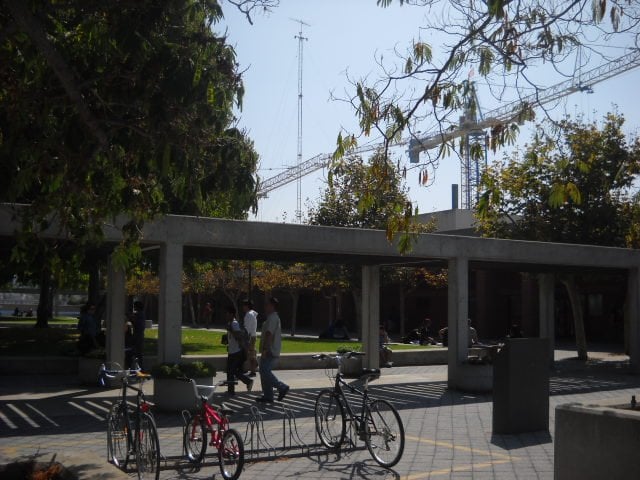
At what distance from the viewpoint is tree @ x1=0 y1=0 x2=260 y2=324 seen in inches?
365

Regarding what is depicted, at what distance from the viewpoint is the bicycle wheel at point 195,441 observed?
8711mm

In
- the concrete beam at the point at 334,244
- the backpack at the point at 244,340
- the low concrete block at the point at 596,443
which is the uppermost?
the concrete beam at the point at 334,244

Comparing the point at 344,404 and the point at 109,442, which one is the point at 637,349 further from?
the point at 109,442

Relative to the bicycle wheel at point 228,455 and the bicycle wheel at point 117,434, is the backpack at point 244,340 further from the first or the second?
the bicycle wheel at point 228,455

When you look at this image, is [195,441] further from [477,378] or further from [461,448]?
[477,378]

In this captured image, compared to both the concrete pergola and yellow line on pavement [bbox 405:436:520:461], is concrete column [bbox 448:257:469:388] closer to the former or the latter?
the concrete pergola

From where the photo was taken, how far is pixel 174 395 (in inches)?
516

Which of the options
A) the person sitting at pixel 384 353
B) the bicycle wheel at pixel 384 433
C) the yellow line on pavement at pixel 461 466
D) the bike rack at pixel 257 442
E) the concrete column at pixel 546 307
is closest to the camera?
the yellow line on pavement at pixel 461 466

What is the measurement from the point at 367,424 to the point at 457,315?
836 cm

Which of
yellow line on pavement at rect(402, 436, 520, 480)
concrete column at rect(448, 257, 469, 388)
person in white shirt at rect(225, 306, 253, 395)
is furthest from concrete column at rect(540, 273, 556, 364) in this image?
yellow line on pavement at rect(402, 436, 520, 480)

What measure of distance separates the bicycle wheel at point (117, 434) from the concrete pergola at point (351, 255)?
16.3 ft

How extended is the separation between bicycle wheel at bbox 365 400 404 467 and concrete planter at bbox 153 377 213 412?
4.49 meters

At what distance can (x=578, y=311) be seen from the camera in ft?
80.4

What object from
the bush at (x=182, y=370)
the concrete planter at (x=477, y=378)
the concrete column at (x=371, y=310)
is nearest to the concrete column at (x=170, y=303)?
the bush at (x=182, y=370)
